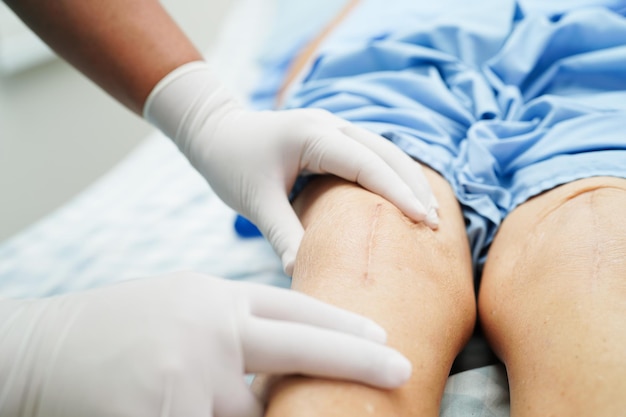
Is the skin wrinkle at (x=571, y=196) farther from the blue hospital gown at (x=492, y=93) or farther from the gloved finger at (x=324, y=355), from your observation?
the gloved finger at (x=324, y=355)

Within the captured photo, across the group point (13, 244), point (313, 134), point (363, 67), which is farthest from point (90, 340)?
point (13, 244)

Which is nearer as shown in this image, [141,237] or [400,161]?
[400,161]

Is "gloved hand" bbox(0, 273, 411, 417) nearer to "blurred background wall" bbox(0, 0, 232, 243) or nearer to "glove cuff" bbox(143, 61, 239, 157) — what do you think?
"glove cuff" bbox(143, 61, 239, 157)

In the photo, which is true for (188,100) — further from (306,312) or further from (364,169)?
(306,312)

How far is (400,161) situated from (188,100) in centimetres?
42

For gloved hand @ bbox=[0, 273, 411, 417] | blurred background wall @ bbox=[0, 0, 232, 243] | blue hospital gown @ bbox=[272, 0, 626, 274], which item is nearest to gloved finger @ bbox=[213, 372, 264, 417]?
gloved hand @ bbox=[0, 273, 411, 417]

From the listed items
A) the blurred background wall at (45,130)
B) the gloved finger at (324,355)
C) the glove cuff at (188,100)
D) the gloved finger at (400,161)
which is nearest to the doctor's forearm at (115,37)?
the glove cuff at (188,100)

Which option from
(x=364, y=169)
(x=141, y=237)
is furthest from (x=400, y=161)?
(x=141, y=237)

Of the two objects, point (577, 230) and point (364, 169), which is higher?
point (364, 169)

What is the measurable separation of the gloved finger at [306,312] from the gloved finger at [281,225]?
0.25 m

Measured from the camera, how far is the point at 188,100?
1.13 meters

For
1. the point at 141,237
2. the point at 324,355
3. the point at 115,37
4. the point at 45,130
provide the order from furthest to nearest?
the point at 45,130 < the point at 141,237 < the point at 115,37 < the point at 324,355

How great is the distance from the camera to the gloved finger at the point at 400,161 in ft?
3.02

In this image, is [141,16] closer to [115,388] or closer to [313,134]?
[313,134]
